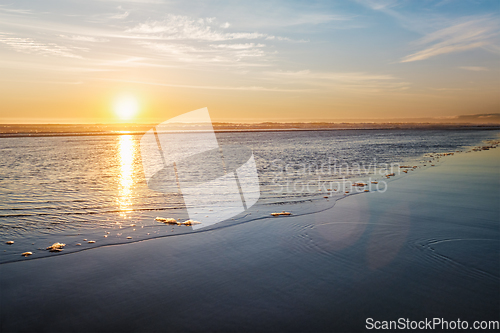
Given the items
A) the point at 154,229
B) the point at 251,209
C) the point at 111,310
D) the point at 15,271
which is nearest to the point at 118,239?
the point at 154,229

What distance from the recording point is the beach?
140 inches

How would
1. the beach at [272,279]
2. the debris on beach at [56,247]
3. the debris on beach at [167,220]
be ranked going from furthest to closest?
the debris on beach at [167,220]
the debris on beach at [56,247]
the beach at [272,279]

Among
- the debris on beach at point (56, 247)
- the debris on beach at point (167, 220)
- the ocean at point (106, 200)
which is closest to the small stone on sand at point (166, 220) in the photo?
the debris on beach at point (167, 220)

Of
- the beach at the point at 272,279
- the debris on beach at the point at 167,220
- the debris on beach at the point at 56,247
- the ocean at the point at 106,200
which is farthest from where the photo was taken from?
the debris on beach at the point at 167,220

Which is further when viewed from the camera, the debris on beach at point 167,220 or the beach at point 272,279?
the debris on beach at point 167,220

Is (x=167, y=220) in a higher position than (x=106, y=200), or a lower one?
lower

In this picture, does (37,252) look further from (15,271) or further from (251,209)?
(251,209)

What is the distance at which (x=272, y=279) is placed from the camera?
14.6 feet

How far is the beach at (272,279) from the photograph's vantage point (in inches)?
140

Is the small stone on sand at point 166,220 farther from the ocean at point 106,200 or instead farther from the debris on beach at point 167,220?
the ocean at point 106,200

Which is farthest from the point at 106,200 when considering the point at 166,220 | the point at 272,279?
the point at 272,279

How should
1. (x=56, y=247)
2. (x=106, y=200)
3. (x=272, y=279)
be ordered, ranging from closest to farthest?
(x=272, y=279)
(x=56, y=247)
(x=106, y=200)

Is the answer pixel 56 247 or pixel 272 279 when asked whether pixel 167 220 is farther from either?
pixel 272 279

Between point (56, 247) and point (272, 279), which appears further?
point (56, 247)
